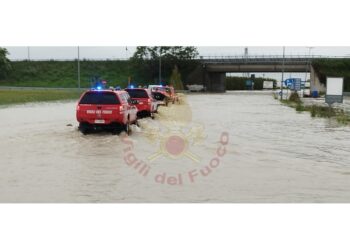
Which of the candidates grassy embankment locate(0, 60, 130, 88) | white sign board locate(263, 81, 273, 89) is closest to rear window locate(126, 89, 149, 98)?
grassy embankment locate(0, 60, 130, 88)

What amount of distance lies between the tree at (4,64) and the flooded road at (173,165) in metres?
74.6

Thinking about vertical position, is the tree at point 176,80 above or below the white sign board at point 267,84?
above

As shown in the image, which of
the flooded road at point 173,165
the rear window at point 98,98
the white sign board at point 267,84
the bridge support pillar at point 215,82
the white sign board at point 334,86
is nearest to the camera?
the flooded road at point 173,165

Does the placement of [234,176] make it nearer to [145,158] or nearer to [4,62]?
[145,158]

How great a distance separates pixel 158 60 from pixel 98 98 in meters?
76.2

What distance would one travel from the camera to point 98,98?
60.3 ft

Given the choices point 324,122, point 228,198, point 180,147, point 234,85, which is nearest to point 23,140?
point 180,147

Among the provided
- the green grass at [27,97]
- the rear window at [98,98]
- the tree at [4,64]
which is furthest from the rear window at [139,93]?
the tree at [4,64]

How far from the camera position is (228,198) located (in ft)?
31.7

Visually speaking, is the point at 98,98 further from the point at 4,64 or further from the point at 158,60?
the point at 4,64

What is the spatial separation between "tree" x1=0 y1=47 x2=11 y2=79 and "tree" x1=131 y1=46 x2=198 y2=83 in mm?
23091

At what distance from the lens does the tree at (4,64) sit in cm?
9225
